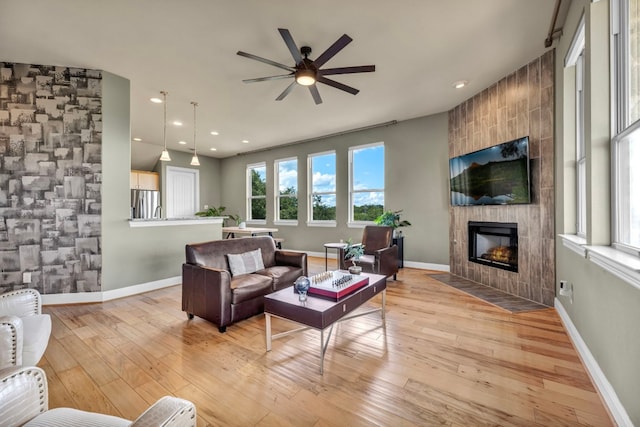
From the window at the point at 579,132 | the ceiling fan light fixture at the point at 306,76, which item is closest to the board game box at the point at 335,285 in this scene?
the ceiling fan light fixture at the point at 306,76

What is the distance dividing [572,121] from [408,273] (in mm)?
3115

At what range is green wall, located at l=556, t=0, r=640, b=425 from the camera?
1399 mm

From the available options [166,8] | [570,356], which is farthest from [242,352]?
[166,8]

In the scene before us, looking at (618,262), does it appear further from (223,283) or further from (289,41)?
(223,283)

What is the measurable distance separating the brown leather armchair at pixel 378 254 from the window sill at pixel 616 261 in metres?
2.25

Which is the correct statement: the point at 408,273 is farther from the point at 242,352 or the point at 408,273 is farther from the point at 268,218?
the point at 268,218

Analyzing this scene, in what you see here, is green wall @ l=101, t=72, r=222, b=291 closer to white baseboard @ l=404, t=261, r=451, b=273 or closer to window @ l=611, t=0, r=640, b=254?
white baseboard @ l=404, t=261, r=451, b=273

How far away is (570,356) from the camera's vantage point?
2131 millimetres

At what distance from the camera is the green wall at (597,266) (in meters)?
1.40

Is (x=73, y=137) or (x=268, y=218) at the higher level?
(x=73, y=137)

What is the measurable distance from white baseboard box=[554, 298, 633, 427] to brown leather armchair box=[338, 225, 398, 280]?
2045 millimetres

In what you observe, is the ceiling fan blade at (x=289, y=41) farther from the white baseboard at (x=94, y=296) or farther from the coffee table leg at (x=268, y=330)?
the white baseboard at (x=94, y=296)

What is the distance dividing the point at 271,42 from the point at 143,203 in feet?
10.9

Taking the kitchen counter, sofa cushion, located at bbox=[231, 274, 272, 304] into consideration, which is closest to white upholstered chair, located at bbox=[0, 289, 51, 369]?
sofa cushion, located at bbox=[231, 274, 272, 304]
